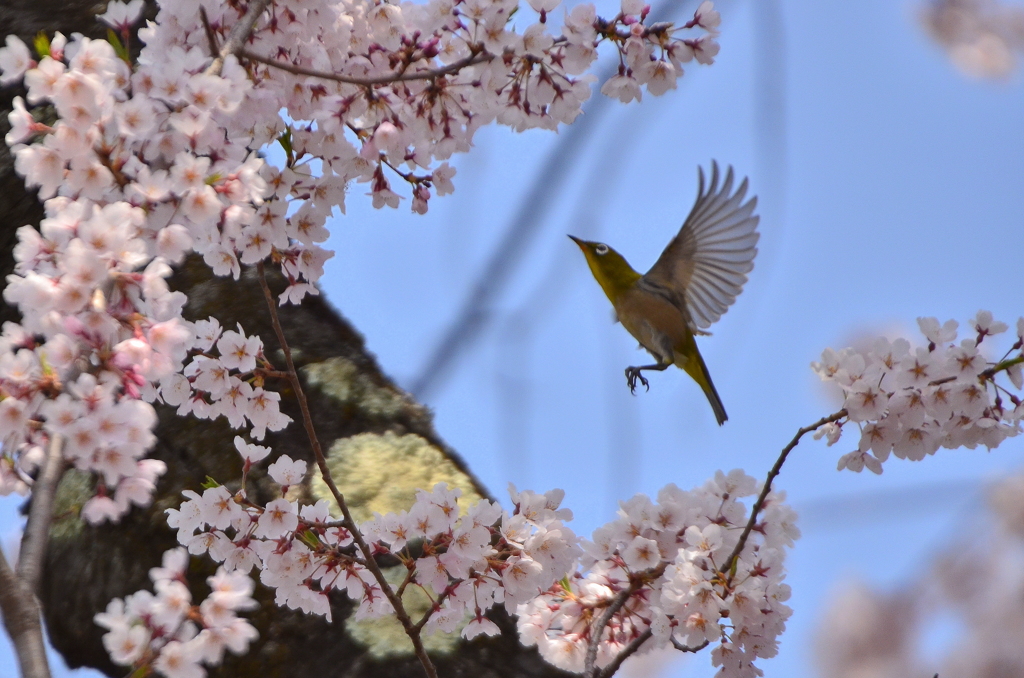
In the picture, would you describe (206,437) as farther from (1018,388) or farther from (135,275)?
(1018,388)

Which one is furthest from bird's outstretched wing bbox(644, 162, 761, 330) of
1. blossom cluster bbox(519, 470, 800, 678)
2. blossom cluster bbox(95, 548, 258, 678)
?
blossom cluster bbox(95, 548, 258, 678)

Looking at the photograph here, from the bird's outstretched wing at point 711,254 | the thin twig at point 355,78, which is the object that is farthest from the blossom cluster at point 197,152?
the bird's outstretched wing at point 711,254

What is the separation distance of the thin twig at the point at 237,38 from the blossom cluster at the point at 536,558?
2.29 feet

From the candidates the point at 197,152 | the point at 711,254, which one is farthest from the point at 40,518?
the point at 711,254

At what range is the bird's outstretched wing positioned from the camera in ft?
10.8

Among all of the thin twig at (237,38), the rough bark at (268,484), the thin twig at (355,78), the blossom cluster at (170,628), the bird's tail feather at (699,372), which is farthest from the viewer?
the bird's tail feather at (699,372)

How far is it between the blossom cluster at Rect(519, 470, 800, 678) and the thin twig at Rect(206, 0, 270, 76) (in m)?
1.18

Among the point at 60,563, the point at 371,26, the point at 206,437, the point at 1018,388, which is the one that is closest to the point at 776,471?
the point at 1018,388

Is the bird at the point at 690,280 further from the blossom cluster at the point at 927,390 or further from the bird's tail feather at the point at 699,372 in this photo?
the blossom cluster at the point at 927,390

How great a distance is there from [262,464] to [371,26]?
3.66 ft

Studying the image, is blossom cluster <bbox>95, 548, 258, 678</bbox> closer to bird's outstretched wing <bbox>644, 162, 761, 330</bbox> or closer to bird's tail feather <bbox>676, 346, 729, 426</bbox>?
bird's outstretched wing <bbox>644, 162, 761, 330</bbox>

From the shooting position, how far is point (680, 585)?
1.76 meters

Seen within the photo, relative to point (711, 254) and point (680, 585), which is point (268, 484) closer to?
point (680, 585)

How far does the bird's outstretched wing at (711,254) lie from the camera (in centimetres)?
330
